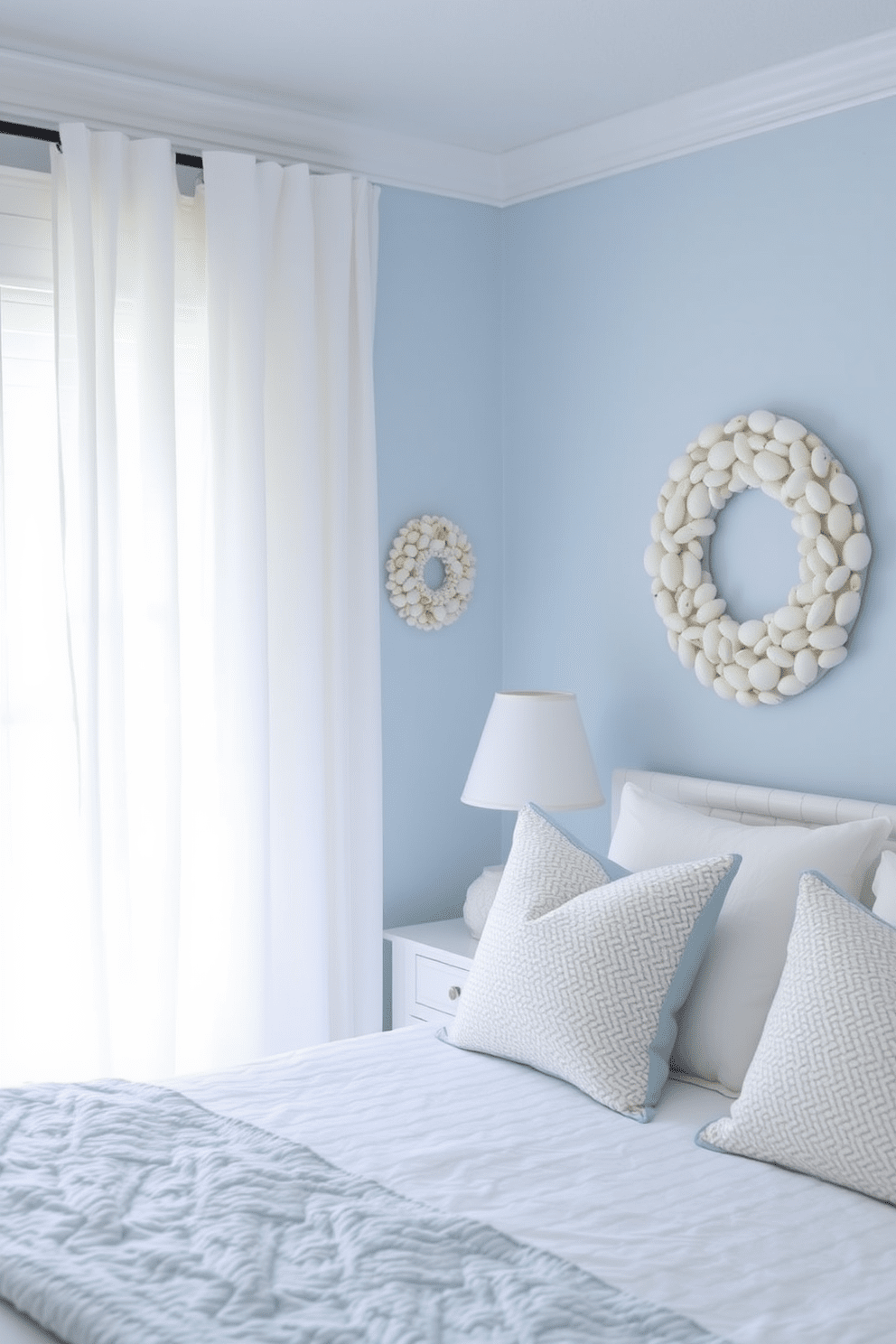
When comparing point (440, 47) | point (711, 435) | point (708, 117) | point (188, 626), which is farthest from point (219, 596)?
point (708, 117)

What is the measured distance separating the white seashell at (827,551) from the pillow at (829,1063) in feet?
3.14

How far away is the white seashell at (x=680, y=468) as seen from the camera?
3316 mm

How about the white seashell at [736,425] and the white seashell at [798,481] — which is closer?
the white seashell at [798,481]

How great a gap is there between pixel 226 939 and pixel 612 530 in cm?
139

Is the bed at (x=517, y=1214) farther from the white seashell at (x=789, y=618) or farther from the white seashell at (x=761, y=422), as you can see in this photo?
the white seashell at (x=761, y=422)

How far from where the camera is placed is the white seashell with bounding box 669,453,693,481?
332cm

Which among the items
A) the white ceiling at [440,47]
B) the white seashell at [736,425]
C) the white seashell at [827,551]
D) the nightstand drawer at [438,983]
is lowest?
the nightstand drawer at [438,983]

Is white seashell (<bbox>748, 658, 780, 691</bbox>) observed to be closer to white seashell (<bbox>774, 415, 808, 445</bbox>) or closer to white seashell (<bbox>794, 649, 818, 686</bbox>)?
white seashell (<bbox>794, 649, 818, 686</bbox>)

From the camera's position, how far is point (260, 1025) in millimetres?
3326

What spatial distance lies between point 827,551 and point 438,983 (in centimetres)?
140

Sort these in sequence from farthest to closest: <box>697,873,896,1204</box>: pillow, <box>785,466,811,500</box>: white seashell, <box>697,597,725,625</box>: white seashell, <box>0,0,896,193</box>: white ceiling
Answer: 1. <box>697,597,725,625</box>: white seashell
2. <box>785,466,811,500</box>: white seashell
3. <box>0,0,896,193</box>: white ceiling
4. <box>697,873,896,1204</box>: pillow

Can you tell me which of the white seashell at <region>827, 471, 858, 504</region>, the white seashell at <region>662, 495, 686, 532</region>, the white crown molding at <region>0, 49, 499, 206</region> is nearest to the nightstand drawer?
the white seashell at <region>662, 495, 686, 532</region>

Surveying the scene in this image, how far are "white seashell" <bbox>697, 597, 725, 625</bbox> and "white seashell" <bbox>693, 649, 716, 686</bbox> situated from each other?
81mm

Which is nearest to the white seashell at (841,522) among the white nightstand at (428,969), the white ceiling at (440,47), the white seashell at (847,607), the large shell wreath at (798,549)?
the large shell wreath at (798,549)
